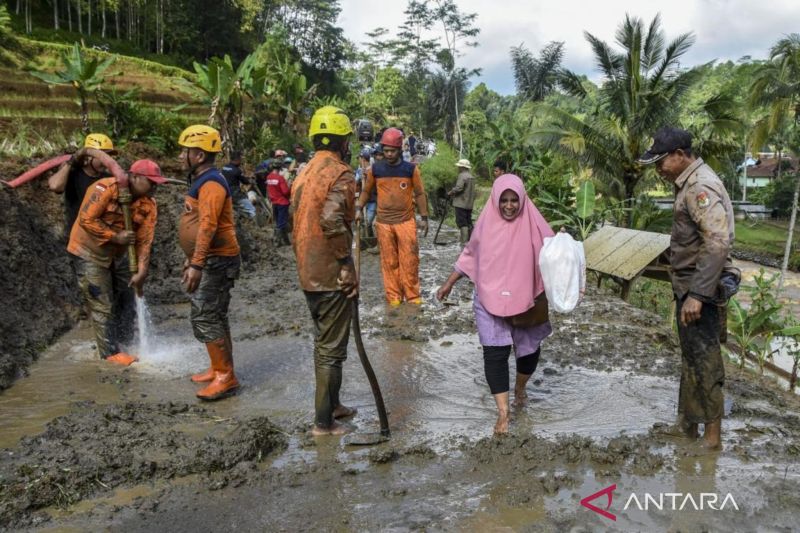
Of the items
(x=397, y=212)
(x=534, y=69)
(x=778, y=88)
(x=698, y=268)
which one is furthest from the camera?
(x=534, y=69)

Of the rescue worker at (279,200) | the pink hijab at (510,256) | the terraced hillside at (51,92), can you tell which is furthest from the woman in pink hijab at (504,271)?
the terraced hillside at (51,92)

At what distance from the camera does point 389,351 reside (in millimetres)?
6070

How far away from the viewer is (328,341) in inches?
158

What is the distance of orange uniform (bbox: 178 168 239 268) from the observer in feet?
14.5

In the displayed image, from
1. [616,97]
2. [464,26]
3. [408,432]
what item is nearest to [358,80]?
[464,26]

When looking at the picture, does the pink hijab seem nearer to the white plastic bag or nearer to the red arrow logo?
the white plastic bag

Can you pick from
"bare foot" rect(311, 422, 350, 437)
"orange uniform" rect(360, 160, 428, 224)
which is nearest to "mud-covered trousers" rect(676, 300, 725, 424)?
"bare foot" rect(311, 422, 350, 437)

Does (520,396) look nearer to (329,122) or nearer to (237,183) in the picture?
(329,122)

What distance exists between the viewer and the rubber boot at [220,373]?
15.5 ft

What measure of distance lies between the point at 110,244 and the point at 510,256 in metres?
3.56

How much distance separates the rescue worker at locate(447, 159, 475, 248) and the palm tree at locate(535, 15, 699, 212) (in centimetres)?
765

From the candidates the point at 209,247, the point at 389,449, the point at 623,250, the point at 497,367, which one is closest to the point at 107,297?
the point at 209,247

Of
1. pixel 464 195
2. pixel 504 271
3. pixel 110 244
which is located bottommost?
pixel 110 244

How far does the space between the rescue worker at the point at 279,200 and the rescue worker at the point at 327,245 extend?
777 cm
